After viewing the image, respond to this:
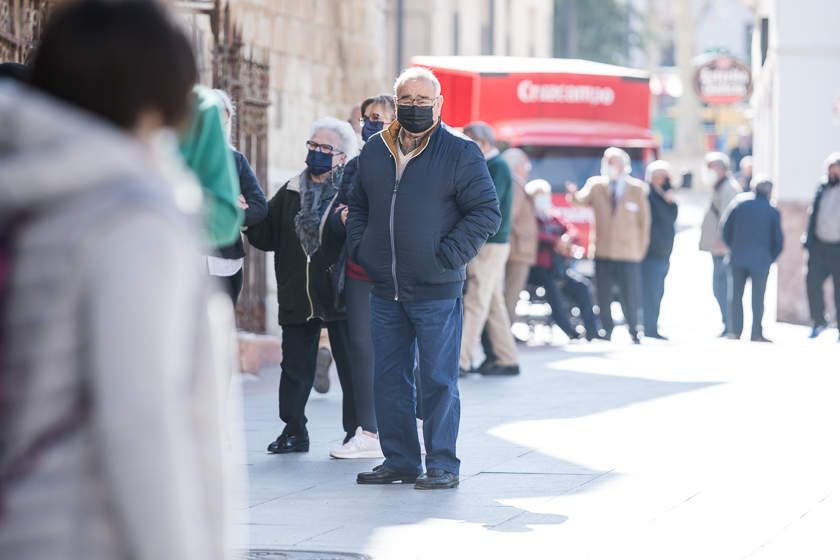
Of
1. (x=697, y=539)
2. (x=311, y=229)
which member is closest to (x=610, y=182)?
(x=311, y=229)

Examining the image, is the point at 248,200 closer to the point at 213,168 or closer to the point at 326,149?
the point at 326,149

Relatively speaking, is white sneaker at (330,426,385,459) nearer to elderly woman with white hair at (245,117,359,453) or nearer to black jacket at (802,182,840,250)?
elderly woman with white hair at (245,117,359,453)

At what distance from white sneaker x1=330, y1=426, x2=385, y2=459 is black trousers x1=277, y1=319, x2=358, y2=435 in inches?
6.7

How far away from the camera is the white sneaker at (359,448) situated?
909 centimetres

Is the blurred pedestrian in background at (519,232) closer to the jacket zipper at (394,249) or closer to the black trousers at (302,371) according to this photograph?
the black trousers at (302,371)

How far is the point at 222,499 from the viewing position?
8.68ft

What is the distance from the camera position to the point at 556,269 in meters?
18.1

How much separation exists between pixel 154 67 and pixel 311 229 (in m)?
6.39

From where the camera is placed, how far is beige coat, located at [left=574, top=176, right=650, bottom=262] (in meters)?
18.5

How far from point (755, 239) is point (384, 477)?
1110 centimetres

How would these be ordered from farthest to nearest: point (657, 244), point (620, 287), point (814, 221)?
point (814, 221) < point (657, 244) < point (620, 287)

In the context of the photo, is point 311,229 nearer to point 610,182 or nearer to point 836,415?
point 836,415

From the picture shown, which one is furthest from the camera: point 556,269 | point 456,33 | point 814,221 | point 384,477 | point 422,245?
point 456,33

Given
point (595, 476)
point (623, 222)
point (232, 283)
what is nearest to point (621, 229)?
point (623, 222)
